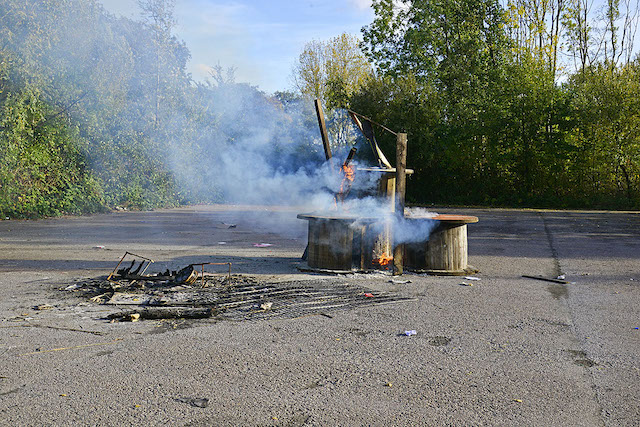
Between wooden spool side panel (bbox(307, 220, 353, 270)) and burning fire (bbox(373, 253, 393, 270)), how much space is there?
1.55 ft

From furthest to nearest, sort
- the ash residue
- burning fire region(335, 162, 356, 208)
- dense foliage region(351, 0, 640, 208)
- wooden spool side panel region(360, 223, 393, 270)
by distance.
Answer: dense foliage region(351, 0, 640, 208) < burning fire region(335, 162, 356, 208) < wooden spool side panel region(360, 223, 393, 270) < the ash residue

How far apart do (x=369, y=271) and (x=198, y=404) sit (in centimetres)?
498

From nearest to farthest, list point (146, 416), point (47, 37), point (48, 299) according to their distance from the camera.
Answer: point (146, 416) → point (48, 299) → point (47, 37)

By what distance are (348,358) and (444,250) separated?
4253 millimetres

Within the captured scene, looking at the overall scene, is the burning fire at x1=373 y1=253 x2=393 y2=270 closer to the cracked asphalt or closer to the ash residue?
the cracked asphalt

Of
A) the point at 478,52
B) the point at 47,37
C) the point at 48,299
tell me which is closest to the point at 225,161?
the point at 47,37

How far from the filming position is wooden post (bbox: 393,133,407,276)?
27.0 feet

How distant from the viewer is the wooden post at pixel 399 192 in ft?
27.0

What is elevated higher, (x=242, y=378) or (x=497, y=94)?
(x=497, y=94)

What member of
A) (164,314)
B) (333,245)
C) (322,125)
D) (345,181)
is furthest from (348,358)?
(322,125)

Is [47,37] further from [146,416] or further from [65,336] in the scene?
[146,416]

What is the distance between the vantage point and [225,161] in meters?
18.3

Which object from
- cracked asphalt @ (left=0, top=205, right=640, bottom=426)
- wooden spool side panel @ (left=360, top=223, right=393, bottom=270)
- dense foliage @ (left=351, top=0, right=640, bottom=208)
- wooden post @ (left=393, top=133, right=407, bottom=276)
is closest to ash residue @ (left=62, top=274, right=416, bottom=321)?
cracked asphalt @ (left=0, top=205, right=640, bottom=426)

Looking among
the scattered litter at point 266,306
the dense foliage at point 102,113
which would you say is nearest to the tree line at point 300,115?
the dense foliage at point 102,113
